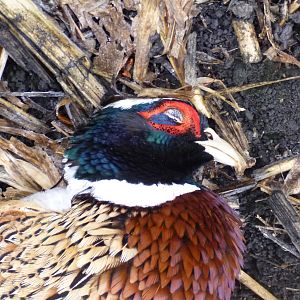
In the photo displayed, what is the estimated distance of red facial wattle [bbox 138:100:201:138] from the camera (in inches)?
87.0

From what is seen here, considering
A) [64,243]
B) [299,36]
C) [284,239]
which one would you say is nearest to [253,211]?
[284,239]

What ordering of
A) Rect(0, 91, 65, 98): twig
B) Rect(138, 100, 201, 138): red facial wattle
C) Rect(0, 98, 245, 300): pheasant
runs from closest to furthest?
1. Rect(0, 98, 245, 300): pheasant
2. Rect(138, 100, 201, 138): red facial wattle
3. Rect(0, 91, 65, 98): twig

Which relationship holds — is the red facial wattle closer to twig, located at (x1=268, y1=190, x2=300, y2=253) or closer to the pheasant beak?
the pheasant beak

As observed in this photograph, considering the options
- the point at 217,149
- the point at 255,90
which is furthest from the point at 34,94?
the point at 255,90

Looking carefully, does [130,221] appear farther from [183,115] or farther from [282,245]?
[282,245]

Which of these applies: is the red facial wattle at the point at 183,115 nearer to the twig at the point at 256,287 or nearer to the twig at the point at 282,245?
the twig at the point at 282,245

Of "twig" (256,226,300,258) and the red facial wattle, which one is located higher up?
the red facial wattle

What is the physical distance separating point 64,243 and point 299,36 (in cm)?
122

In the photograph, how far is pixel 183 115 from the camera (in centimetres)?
222

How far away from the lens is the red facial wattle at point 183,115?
2.21 metres

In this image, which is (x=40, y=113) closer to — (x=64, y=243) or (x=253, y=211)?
(x=64, y=243)

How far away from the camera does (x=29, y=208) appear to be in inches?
92.0

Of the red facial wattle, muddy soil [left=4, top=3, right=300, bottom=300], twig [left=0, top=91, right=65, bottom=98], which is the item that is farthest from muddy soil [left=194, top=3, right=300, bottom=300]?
twig [left=0, top=91, right=65, bottom=98]

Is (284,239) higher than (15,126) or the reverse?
the reverse
